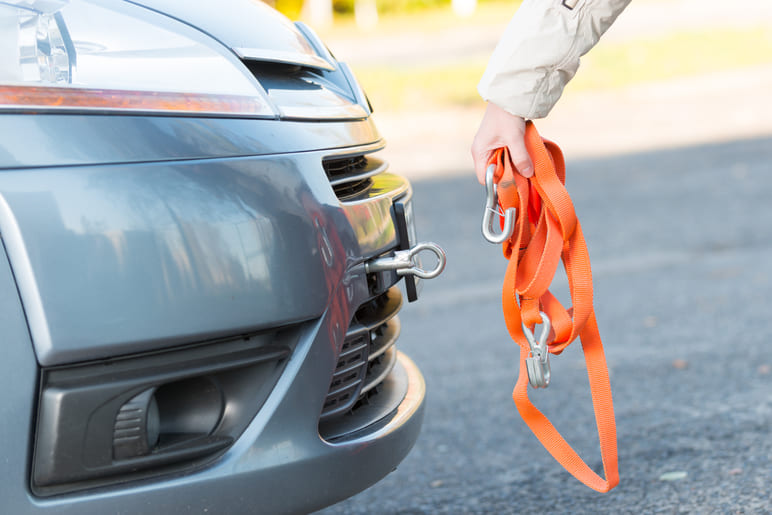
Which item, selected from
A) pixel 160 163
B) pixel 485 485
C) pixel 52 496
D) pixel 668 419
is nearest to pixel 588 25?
pixel 160 163

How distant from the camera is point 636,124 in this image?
32.4 ft

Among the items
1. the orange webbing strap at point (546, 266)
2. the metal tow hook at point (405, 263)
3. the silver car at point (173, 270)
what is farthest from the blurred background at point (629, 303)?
the silver car at point (173, 270)

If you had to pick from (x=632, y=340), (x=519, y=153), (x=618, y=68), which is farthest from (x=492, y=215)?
(x=618, y=68)

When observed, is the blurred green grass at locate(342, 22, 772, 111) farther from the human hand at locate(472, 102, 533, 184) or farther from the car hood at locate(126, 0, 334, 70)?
the human hand at locate(472, 102, 533, 184)

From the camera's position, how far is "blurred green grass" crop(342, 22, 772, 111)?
1184cm

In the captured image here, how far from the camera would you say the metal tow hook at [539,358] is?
1824 millimetres

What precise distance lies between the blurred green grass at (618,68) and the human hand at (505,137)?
9.64 meters

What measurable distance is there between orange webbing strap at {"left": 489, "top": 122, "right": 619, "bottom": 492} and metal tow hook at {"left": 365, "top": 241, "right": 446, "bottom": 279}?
0.15 m

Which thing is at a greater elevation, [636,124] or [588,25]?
[588,25]

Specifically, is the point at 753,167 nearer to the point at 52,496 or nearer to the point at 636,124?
the point at 636,124

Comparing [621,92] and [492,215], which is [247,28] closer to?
[492,215]

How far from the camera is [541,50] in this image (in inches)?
68.4

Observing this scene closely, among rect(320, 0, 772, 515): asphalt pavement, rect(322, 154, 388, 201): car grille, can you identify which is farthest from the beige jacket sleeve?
rect(320, 0, 772, 515): asphalt pavement

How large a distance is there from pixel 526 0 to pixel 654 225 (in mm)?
4503
